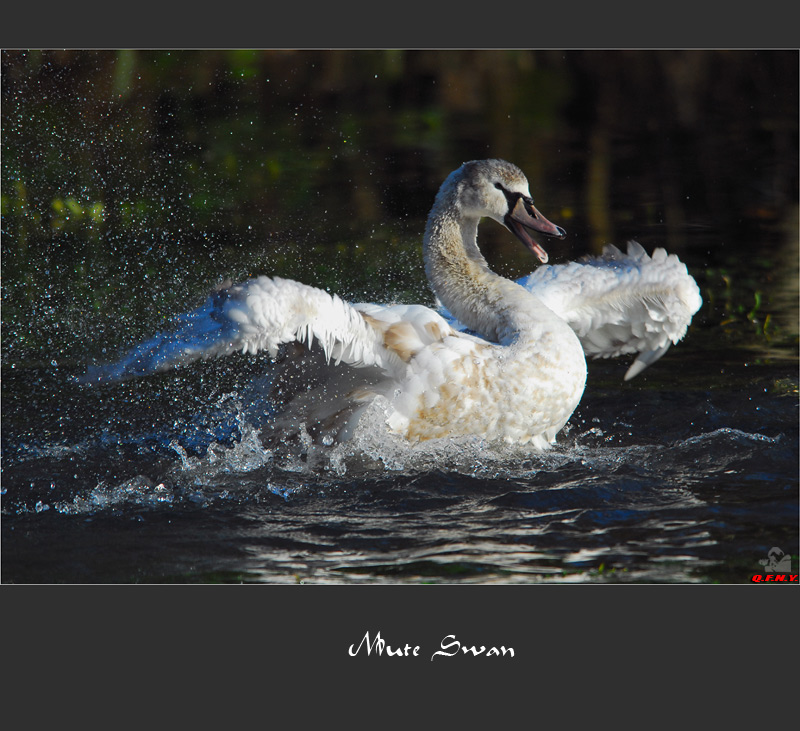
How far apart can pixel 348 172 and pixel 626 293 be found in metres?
4.57

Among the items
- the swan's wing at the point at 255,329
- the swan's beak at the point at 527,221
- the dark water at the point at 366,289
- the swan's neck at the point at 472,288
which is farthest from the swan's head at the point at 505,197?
the swan's wing at the point at 255,329

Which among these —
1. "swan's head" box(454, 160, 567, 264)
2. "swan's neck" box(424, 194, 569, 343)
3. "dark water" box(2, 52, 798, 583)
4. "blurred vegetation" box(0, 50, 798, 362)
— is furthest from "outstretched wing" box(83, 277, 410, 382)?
"blurred vegetation" box(0, 50, 798, 362)

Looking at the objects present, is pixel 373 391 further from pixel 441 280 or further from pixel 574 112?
pixel 574 112

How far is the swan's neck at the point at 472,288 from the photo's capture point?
5312 mm

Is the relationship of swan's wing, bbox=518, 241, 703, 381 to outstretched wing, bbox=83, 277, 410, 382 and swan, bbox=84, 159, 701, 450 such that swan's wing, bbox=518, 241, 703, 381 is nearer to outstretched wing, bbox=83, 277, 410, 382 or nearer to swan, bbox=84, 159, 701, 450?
swan, bbox=84, 159, 701, 450

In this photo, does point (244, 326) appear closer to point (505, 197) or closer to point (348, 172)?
point (505, 197)

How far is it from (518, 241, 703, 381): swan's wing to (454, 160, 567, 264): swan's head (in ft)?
1.28

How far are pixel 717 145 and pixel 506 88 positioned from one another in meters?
1.86

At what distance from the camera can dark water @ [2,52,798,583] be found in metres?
4.39

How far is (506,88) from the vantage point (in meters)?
8.12

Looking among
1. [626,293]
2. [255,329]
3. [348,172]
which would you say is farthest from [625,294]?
[348,172]

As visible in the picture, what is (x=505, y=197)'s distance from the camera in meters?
5.60
